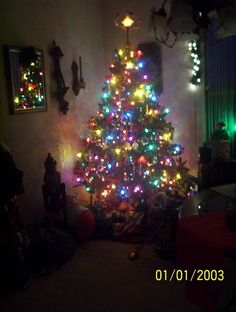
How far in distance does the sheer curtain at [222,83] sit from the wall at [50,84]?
66.4 inches

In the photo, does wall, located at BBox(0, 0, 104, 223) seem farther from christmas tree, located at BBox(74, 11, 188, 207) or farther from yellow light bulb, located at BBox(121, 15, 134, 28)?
yellow light bulb, located at BBox(121, 15, 134, 28)

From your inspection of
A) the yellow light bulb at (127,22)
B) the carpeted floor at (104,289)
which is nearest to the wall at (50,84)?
the yellow light bulb at (127,22)

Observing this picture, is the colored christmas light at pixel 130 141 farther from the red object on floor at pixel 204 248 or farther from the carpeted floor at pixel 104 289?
the red object on floor at pixel 204 248

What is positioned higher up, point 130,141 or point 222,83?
point 222,83

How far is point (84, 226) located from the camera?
3750 millimetres

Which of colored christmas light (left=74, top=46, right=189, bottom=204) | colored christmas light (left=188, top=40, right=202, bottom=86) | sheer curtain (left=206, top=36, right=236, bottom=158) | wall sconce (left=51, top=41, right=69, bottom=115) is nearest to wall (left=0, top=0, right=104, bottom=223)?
wall sconce (left=51, top=41, right=69, bottom=115)

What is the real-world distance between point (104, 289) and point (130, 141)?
74.6 inches

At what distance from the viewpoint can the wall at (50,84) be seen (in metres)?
3.63

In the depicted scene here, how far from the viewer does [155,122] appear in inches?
165

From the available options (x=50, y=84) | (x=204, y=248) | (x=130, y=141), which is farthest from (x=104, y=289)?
(x=50, y=84)

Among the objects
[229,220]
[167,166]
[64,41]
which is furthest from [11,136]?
[229,220]

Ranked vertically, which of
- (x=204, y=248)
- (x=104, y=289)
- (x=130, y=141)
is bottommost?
(x=104, y=289)

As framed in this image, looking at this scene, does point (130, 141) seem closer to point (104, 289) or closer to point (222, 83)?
point (222, 83)

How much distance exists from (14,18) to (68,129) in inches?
60.0
